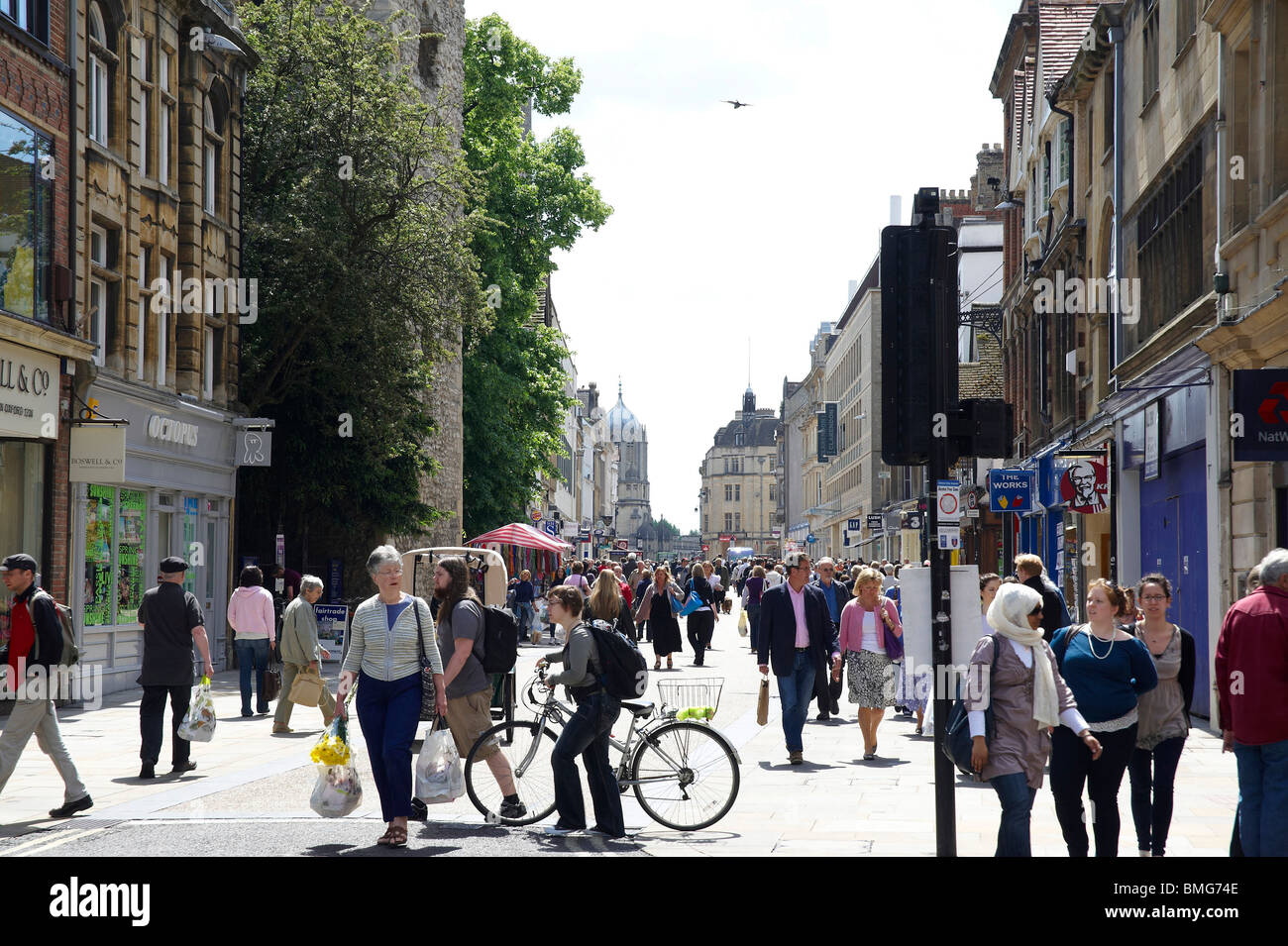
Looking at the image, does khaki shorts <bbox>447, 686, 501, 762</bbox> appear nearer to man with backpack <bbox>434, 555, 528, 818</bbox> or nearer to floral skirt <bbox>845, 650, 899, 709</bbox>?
man with backpack <bbox>434, 555, 528, 818</bbox>

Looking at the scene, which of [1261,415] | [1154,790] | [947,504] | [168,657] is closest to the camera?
[1154,790]

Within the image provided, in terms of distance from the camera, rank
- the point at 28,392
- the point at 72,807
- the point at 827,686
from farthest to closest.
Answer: the point at 28,392
the point at 827,686
the point at 72,807

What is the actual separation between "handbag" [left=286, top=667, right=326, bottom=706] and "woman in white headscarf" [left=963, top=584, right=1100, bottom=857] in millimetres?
9363

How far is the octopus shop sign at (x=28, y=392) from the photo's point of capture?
17328 mm

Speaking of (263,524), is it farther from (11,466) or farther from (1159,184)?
(1159,184)

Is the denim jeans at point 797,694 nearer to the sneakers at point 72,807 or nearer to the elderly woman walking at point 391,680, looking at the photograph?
the elderly woman walking at point 391,680

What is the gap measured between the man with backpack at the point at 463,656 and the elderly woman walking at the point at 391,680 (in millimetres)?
848

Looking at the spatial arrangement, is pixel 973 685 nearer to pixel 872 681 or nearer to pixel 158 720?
pixel 872 681

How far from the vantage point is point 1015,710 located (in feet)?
24.3

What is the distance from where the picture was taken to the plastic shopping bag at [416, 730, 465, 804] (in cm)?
954

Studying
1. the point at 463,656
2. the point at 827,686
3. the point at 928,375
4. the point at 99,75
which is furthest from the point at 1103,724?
the point at 99,75

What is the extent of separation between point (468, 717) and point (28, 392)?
32.0 ft

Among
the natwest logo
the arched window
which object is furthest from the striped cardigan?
the arched window
